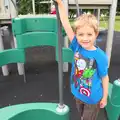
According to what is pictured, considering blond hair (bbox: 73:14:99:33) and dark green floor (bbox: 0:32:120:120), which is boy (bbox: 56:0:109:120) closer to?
blond hair (bbox: 73:14:99:33)

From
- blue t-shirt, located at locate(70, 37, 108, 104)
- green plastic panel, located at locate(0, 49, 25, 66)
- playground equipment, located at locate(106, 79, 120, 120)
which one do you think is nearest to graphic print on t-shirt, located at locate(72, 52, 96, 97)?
blue t-shirt, located at locate(70, 37, 108, 104)

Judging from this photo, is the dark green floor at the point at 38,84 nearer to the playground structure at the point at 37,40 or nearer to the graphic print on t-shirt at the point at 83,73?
the playground structure at the point at 37,40

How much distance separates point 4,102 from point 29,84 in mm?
388

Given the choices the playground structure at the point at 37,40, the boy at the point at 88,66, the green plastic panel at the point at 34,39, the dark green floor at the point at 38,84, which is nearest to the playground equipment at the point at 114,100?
the playground structure at the point at 37,40

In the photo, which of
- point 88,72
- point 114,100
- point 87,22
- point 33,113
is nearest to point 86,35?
point 87,22

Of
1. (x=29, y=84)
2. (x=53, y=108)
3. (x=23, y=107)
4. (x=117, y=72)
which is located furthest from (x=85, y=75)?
(x=117, y=72)

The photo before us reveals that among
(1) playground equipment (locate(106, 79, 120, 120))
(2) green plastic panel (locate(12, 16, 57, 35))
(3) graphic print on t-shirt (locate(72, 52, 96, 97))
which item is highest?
(2) green plastic panel (locate(12, 16, 57, 35))

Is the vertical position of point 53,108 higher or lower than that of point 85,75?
lower

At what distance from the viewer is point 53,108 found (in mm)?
864

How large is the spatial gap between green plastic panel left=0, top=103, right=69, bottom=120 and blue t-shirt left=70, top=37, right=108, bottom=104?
19 cm

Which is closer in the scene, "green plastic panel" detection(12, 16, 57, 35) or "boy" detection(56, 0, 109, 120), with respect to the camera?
"boy" detection(56, 0, 109, 120)

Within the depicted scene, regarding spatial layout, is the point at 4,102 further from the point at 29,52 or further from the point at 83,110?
the point at 29,52

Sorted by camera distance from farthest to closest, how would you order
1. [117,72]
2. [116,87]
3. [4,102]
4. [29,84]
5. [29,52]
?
1. [29,52]
2. [117,72]
3. [29,84]
4. [4,102]
5. [116,87]

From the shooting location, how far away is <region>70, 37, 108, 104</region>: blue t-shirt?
35.9 inches
